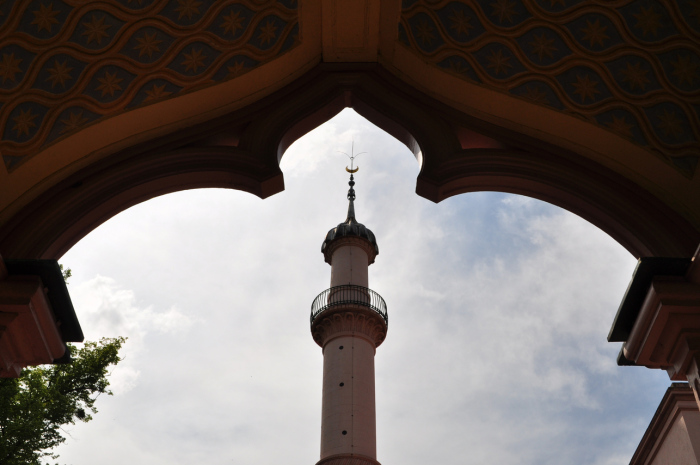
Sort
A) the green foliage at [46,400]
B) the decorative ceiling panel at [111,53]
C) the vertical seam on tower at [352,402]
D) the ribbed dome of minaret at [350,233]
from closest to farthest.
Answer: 1. the decorative ceiling panel at [111,53]
2. the green foliage at [46,400]
3. the vertical seam on tower at [352,402]
4. the ribbed dome of minaret at [350,233]

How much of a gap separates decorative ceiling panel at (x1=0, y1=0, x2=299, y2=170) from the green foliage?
32.7 feet

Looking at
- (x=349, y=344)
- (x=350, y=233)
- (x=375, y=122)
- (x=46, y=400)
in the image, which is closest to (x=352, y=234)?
(x=350, y=233)

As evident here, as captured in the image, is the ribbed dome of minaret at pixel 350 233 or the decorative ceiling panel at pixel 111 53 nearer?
the decorative ceiling panel at pixel 111 53

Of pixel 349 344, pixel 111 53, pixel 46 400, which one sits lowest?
pixel 111 53

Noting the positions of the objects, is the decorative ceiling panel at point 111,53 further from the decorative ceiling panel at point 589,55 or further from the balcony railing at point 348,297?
the balcony railing at point 348,297

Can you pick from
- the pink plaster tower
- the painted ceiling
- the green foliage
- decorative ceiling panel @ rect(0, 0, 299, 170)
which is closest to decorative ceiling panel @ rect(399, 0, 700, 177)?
the painted ceiling

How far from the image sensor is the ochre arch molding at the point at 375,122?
459 centimetres

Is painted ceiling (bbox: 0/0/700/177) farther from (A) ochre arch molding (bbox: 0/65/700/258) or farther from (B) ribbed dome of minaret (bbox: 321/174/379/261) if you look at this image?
(B) ribbed dome of minaret (bbox: 321/174/379/261)

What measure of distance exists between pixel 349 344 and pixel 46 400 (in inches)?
429

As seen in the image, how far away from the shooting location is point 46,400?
47.9ft

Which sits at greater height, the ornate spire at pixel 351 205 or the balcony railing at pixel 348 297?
the ornate spire at pixel 351 205

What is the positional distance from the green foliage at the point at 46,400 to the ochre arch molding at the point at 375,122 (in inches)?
381

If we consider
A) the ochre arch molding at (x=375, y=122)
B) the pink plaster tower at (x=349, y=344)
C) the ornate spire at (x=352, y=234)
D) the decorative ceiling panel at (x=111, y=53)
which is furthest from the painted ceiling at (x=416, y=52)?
the ornate spire at (x=352, y=234)

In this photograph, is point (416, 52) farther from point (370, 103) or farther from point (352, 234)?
point (352, 234)
